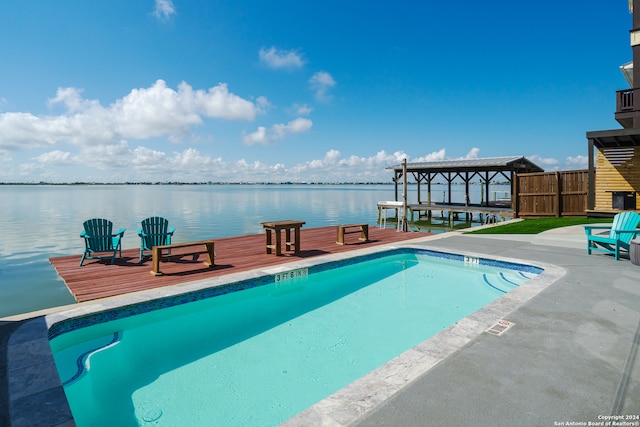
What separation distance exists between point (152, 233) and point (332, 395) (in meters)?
6.15

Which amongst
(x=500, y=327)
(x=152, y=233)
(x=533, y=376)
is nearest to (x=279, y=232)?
(x=152, y=233)

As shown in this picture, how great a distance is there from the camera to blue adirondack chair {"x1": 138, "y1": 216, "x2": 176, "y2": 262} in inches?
280

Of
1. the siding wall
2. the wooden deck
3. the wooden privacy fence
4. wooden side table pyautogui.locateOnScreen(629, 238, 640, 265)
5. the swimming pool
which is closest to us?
the swimming pool

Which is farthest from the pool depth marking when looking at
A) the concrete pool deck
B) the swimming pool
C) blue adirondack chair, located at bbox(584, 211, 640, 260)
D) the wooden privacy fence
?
the wooden privacy fence

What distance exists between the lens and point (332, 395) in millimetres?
2330

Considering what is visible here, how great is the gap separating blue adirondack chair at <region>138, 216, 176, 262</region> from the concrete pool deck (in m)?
3.47

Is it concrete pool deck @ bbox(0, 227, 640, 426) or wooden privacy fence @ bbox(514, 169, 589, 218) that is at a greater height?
wooden privacy fence @ bbox(514, 169, 589, 218)

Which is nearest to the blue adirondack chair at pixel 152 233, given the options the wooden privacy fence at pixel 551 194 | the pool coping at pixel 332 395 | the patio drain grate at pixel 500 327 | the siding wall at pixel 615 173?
the pool coping at pixel 332 395

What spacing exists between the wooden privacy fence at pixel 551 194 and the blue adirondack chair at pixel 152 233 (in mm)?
14532

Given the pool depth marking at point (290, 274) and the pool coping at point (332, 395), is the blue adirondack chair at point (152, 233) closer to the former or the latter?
the pool coping at point (332, 395)

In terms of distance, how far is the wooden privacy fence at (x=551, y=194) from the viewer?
45.4 feet

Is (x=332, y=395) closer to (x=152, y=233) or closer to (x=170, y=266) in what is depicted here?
(x=170, y=266)

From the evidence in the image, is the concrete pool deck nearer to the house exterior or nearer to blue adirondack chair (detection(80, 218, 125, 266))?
blue adirondack chair (detection(80, 218, 125, 266))

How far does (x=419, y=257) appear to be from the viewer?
8.34m
